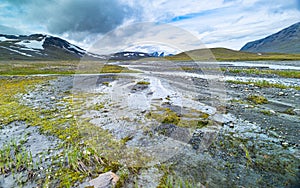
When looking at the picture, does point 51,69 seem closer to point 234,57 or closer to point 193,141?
point 193,141

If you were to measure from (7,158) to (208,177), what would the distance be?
23.5 ft

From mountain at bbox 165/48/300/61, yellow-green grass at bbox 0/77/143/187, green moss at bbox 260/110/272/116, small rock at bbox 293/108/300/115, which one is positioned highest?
mountain at bbox 165/48/300/61

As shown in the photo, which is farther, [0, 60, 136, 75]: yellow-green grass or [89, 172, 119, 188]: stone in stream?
[0, 60, 136, 75]: yellow-green grass

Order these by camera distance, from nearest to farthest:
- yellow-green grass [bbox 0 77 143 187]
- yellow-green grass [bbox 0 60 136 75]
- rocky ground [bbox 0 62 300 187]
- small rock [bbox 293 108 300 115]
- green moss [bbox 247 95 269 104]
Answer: rocky ground [bbox 0 62 300 187] → yellow-green grass [bbox 0 77 143 187] → small rock [bbox 293 108 300 115] → green moss [bbox 247 95 269 104] → yellow-green grass [bbox 0 60 136 75]

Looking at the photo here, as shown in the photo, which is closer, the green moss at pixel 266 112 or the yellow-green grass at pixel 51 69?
the green moss at pixel 266 112

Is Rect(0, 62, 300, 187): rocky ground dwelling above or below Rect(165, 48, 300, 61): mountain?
below

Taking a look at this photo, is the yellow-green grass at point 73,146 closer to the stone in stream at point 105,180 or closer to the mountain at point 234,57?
the stone in stream at point 105,180

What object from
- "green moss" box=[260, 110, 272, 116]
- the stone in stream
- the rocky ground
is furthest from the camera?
"green moss" box=[260, 110, 272, 116]

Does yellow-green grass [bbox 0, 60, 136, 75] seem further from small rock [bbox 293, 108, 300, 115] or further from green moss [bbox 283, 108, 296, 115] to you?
small rock [bbox 293, 108, 300, 115]

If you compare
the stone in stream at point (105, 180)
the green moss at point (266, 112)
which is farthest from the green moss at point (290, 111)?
the stone in stream at point (105, 180)

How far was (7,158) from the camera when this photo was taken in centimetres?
635

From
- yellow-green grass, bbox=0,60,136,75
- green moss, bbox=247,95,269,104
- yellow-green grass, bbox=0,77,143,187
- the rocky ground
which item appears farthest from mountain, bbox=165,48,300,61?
yellow-green grass, bbox=0,77,143,187

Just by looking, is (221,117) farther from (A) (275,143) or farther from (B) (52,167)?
(B) (52,167)

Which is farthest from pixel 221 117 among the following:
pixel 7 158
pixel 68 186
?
pixel 7 158
